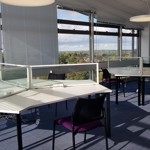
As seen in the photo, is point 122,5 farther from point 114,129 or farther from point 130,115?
point 114,129

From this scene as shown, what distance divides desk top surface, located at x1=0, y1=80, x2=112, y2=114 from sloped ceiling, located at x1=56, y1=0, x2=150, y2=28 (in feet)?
9.98

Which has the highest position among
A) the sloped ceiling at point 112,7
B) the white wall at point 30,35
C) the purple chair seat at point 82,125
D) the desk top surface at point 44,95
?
the sloped ceiling at point 112,7

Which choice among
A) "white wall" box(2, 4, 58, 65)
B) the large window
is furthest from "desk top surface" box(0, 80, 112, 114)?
the large window

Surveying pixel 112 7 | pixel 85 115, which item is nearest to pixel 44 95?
pixel 85 115

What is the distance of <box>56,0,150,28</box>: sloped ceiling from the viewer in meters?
6.29

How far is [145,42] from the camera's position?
9477mm

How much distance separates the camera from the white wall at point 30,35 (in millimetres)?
5160

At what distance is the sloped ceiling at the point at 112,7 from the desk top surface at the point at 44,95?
120 inches

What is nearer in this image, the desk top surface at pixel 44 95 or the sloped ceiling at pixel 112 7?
the desk top surface at pixel 44 95

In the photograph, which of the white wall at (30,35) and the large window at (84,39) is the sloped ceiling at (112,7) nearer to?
the large window at (84,39)

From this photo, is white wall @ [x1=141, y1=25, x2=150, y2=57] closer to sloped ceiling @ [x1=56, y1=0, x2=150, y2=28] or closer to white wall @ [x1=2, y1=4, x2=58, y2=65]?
sloped ceiling @ [x1=56, y1=0, x2=150, y2=28]

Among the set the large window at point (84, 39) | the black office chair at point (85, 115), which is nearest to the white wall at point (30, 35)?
the large window at point (84, 39)

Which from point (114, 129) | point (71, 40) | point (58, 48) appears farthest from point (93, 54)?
point (114, 129)

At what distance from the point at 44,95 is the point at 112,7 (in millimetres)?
4839
